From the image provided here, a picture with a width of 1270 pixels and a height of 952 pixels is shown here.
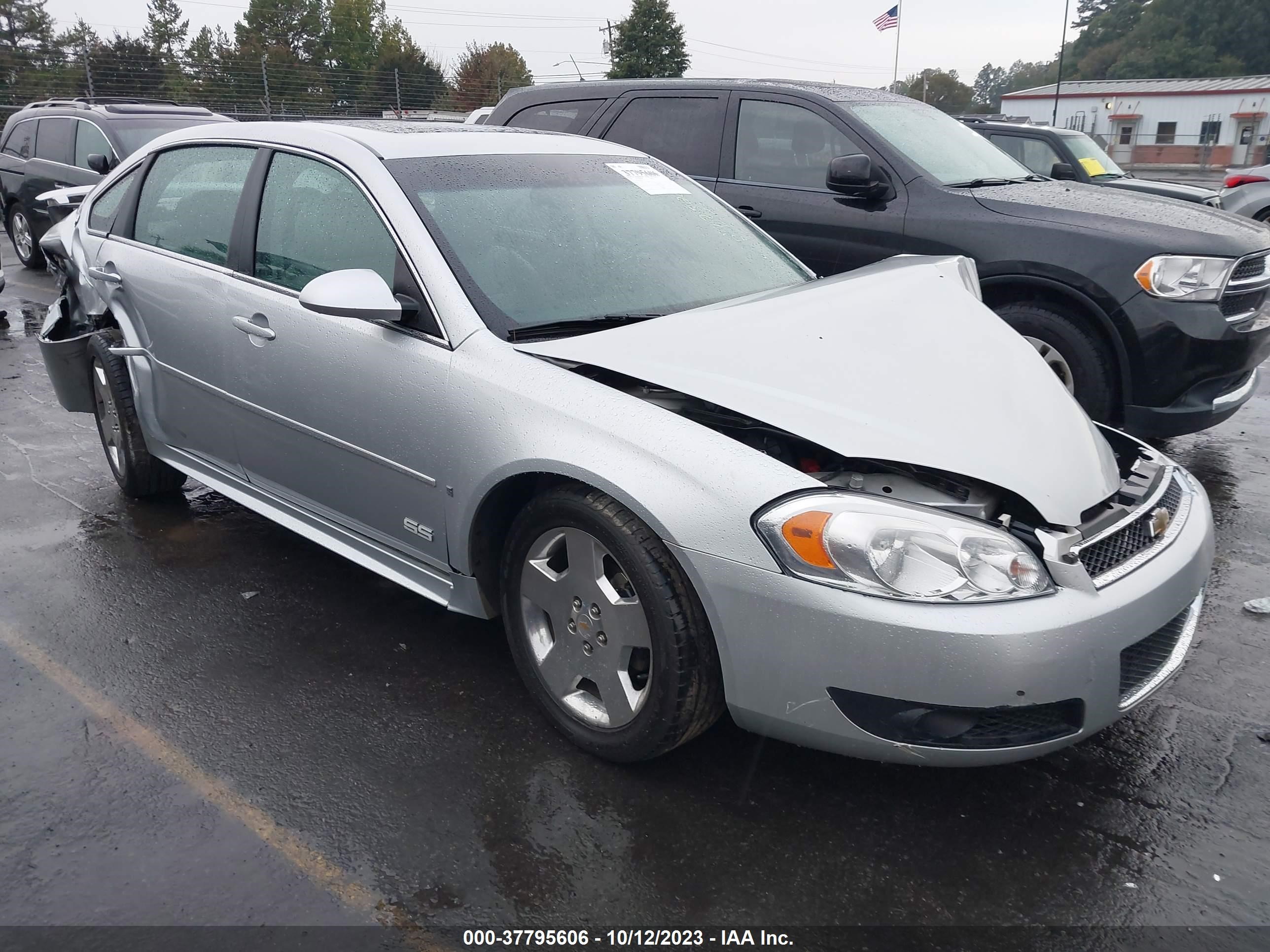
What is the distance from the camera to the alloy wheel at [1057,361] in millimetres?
5070

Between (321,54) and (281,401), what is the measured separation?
76.4 m

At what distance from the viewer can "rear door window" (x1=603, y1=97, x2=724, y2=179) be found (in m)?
6.32

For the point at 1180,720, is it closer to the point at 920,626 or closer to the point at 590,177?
the point at 920,626

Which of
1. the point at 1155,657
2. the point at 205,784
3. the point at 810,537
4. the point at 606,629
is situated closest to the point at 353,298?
the point at 606,629

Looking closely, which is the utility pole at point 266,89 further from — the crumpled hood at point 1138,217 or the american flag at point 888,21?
the crumpled hood at point 1138,217

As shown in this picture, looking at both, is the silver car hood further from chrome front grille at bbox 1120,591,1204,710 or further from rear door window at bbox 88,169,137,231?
rear door window at bbox 88,169,137,231

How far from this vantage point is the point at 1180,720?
304 cm

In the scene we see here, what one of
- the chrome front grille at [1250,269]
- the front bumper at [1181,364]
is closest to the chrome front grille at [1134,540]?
the front bumper at [1181,364]

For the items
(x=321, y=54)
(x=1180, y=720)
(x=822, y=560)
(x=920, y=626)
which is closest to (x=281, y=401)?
(x=822, y=560)

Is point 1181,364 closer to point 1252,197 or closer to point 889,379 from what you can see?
point 889,379

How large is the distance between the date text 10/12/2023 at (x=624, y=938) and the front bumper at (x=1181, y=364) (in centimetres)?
367

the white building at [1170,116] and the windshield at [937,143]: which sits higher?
the white building at [1170,116]

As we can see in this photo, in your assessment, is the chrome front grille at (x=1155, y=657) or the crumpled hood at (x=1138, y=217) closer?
the chrome front grille at (x=1155, y=657)

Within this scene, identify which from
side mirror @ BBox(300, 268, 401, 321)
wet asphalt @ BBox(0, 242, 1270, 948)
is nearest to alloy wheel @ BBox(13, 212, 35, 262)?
wet asphalt @ BBox(0, 242, 1270, 948)
